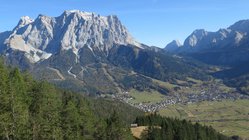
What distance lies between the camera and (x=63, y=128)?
10225 centimetres

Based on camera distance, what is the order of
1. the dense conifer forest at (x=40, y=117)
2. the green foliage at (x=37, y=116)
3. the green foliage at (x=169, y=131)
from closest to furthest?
the green foliage at (x=37, y=116) → the dense conifer forest at (x=40, y=117) → the green foliage at (x=169, y=131)

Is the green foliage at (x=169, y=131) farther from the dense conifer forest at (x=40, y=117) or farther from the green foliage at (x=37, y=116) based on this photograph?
the green foliage at (x=37, y=116)

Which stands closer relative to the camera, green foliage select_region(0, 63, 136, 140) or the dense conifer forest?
green foliage select_region(0, 63, 136, 140)

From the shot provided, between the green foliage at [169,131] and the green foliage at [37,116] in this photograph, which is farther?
the green foliage at [169,131]

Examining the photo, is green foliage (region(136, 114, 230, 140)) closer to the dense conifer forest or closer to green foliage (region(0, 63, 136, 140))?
the dense conifer forest

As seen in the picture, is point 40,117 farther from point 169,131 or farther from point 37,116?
point 169,131

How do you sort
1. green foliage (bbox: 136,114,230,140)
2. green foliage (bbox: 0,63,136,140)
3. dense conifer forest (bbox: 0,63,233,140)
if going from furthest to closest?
green foliage (bbox: 136,114,230,140)
dense conifer forest (bbox: 0,63,233,140)
green foliage (bbox: 0,63,136,140)

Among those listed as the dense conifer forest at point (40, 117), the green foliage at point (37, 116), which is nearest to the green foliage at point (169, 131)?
the dense conifer forest at point (40, 117)

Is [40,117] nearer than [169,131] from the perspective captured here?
Yes

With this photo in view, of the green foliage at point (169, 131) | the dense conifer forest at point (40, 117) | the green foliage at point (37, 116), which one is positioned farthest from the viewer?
the green foliage at point (169, 131)

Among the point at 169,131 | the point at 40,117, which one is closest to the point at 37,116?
the point at 40,117

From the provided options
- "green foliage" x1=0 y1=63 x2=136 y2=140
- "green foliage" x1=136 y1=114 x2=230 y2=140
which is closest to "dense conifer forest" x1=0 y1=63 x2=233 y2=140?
"green foliage" x1=0 y1=63 x2=136 y2=140

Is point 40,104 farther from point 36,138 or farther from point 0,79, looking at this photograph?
point 0,79

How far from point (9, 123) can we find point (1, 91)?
6.28 metres
